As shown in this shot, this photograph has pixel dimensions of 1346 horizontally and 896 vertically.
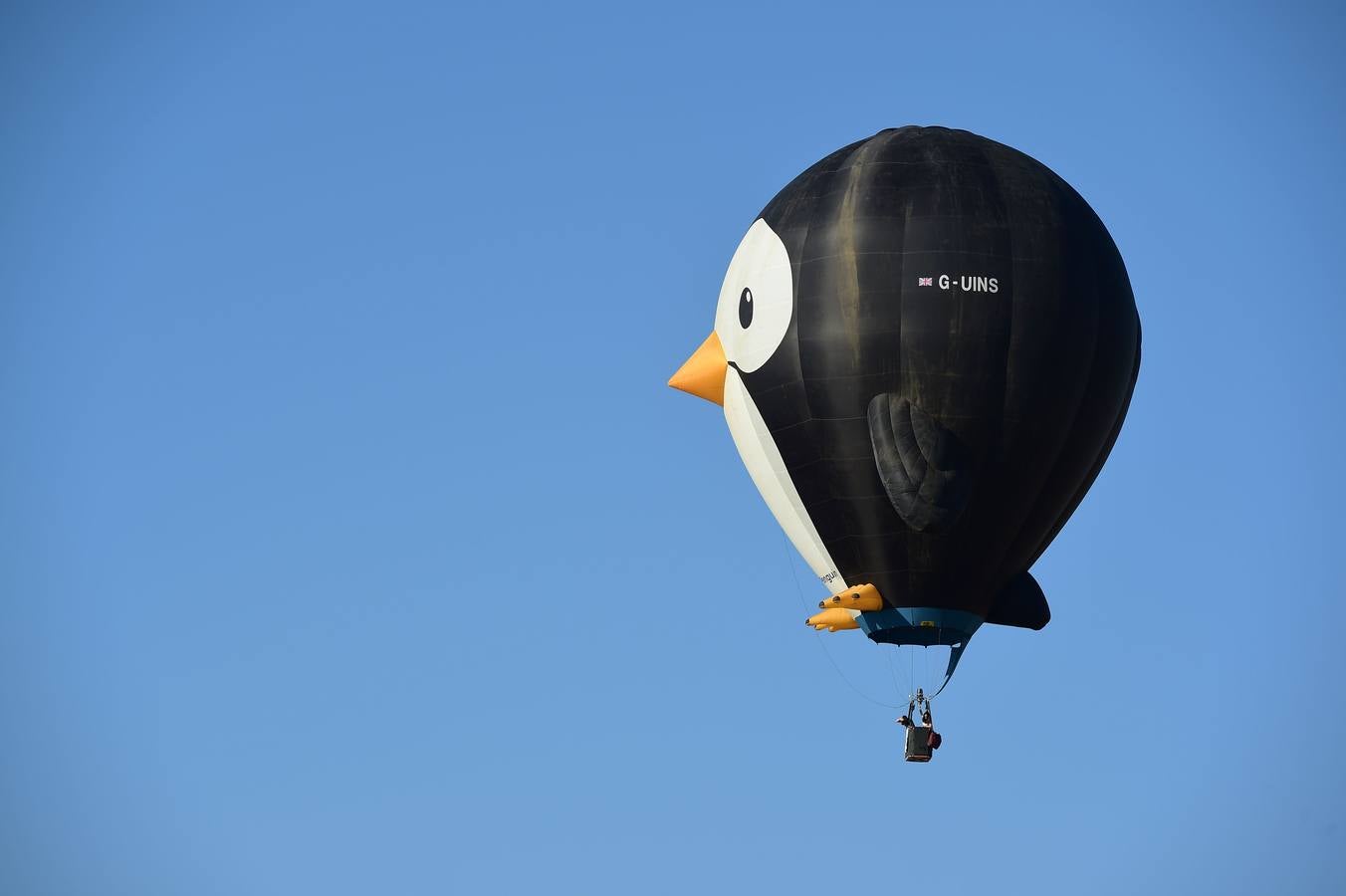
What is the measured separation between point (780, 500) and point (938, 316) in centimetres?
515

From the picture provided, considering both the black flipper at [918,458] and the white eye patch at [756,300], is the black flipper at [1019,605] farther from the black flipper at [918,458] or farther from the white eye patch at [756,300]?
the white eye patch at [756,300]

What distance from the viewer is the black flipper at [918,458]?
59.7 m

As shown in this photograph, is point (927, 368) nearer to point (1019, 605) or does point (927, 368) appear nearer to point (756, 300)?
point (756, 300)

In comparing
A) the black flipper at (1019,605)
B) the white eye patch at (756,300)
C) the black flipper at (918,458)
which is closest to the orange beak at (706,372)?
the white eye patch at (756,300)

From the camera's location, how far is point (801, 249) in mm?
61031

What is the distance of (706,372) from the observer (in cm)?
6328

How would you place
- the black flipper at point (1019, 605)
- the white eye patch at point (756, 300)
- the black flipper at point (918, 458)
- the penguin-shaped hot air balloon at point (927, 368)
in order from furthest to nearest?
the black flipper at point (1019, 605), the white eye patch at point (756, 300), the penguin-shaped hot air balloon at point (927, 368), the black flipper at point (918, 458)

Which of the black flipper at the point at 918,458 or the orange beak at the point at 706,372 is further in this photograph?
the orange beak at the point at 706,372

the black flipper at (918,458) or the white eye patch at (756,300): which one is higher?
the white eye patch at (756,300)

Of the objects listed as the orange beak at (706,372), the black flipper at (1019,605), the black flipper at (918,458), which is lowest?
the black flipper at (1019,605)

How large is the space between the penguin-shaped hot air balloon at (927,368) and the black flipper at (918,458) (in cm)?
4

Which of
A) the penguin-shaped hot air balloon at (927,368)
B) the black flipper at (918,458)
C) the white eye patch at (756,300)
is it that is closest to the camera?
the black flipper at (918,458)

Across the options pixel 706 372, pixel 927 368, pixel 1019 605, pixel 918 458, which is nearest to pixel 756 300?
pixel 706 372

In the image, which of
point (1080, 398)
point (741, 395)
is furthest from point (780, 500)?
point (1080, 398)
